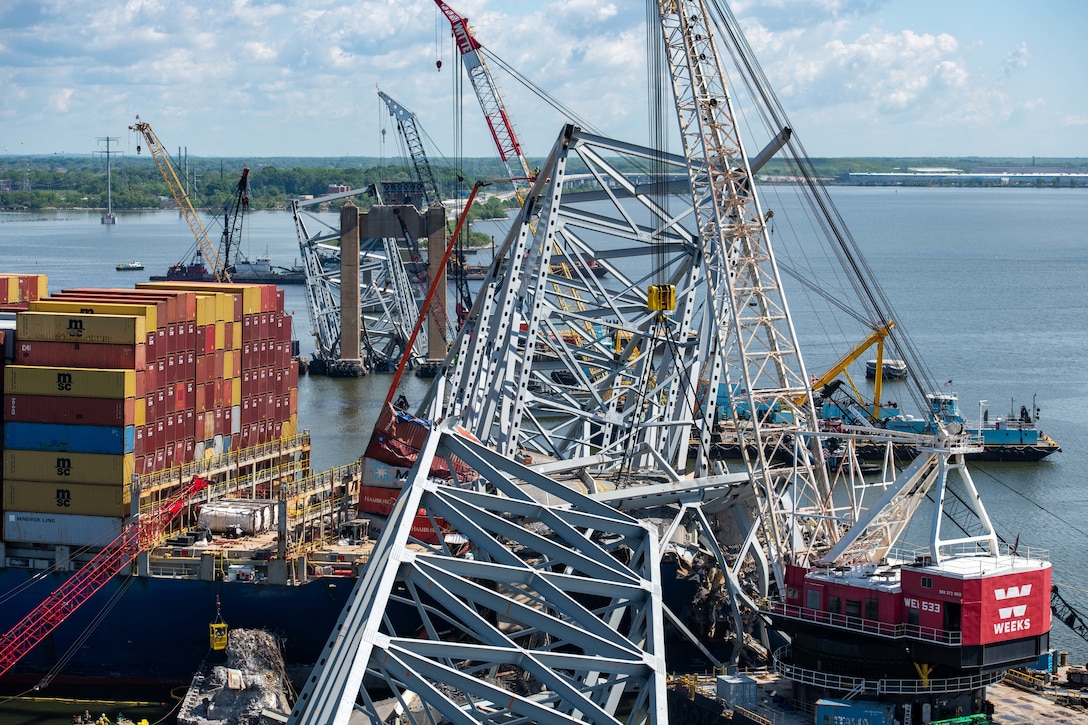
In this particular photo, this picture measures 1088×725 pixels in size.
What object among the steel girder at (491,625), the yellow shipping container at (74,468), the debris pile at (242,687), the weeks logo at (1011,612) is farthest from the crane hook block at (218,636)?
the weeks logo at (1011,612)

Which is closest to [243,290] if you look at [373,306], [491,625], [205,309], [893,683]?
[205,309]

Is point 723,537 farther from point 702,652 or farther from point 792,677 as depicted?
point 792,677

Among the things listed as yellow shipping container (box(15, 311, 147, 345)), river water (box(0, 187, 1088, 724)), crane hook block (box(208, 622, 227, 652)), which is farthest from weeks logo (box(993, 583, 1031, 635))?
yellow shipping container (box(15, 311, 147, 345))

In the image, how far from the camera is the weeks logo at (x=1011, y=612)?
115ft

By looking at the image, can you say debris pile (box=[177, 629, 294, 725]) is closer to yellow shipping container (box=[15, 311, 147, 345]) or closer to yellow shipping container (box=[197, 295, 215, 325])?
yellow shipping container (box=[15, 311, 147, 345])

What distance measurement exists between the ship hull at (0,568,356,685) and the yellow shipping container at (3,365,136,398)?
533 cm

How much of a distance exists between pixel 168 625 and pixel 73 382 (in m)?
7.53

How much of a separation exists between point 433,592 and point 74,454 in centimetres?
2925

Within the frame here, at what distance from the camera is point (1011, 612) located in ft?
116

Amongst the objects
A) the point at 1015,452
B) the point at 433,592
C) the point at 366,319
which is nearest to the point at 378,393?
the point at 366,319

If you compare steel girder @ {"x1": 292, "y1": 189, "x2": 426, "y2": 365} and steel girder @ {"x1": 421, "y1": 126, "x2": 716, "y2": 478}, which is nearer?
steel girder @ {"x1": 421, "y1": 126, "x2": 716, "y2": 478}

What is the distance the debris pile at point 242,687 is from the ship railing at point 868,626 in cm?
1309

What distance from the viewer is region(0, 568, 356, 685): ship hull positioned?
46469mm

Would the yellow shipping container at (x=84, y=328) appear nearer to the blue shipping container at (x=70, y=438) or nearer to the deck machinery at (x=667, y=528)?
the blue shipping container at (x=70, y=438)
